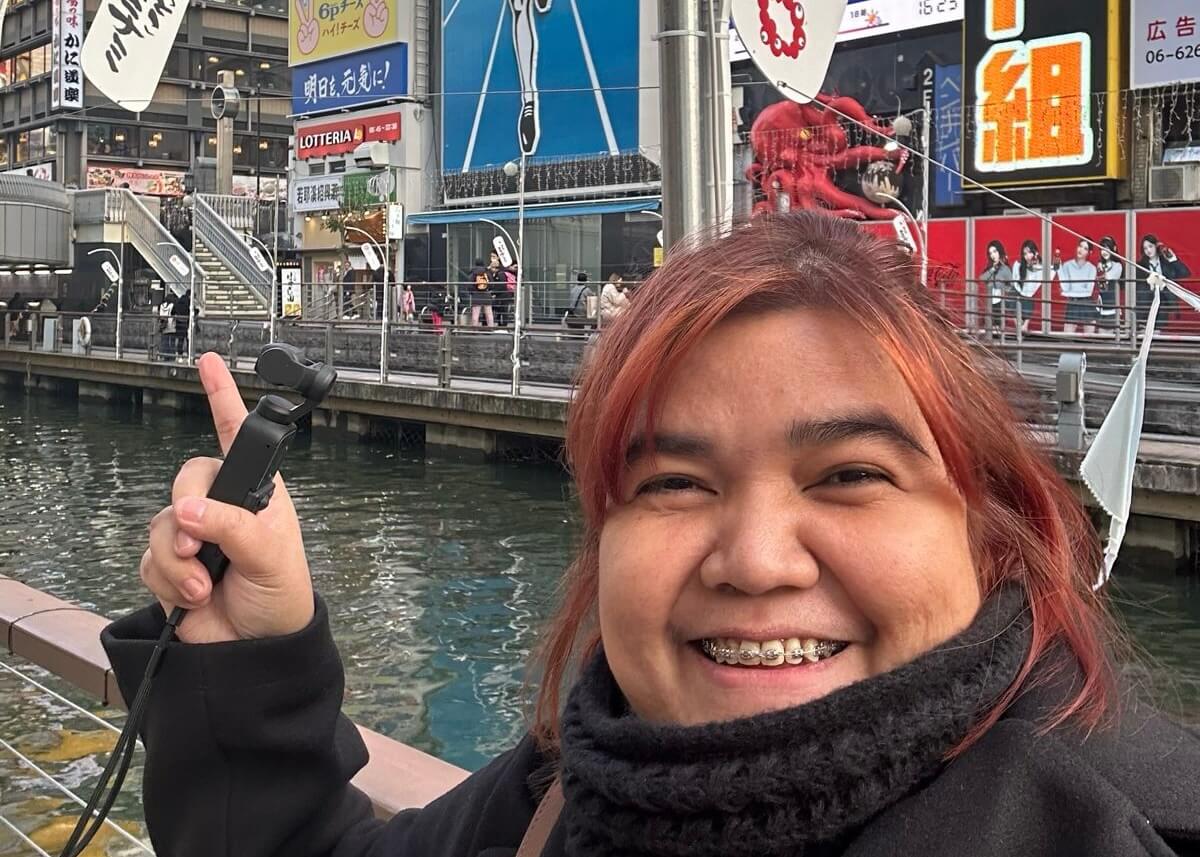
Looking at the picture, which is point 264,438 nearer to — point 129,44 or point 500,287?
point 129,44

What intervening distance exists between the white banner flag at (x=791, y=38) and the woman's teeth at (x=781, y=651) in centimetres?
383

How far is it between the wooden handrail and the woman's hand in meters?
0.69

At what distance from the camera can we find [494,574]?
10789 mm

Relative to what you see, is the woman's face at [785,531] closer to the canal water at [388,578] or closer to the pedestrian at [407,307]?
the canal water at [388,578]

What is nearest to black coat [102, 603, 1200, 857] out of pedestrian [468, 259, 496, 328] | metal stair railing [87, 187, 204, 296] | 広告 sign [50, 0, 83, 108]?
pedestrian [468, 259, 496, 328]

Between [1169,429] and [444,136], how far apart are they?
1098 inches

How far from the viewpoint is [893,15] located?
23312mm

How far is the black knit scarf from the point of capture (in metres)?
1.03

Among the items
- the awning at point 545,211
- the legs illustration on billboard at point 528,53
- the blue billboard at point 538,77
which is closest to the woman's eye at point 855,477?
the awning at point 545,211

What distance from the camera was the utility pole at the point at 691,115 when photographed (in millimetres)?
3637

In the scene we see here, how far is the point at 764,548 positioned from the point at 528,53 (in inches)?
1331

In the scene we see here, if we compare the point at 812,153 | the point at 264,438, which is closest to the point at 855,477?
the point at 264,438

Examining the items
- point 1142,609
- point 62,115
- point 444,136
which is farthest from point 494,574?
point 62,115

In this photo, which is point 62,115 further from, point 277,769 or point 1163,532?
point 277,769
